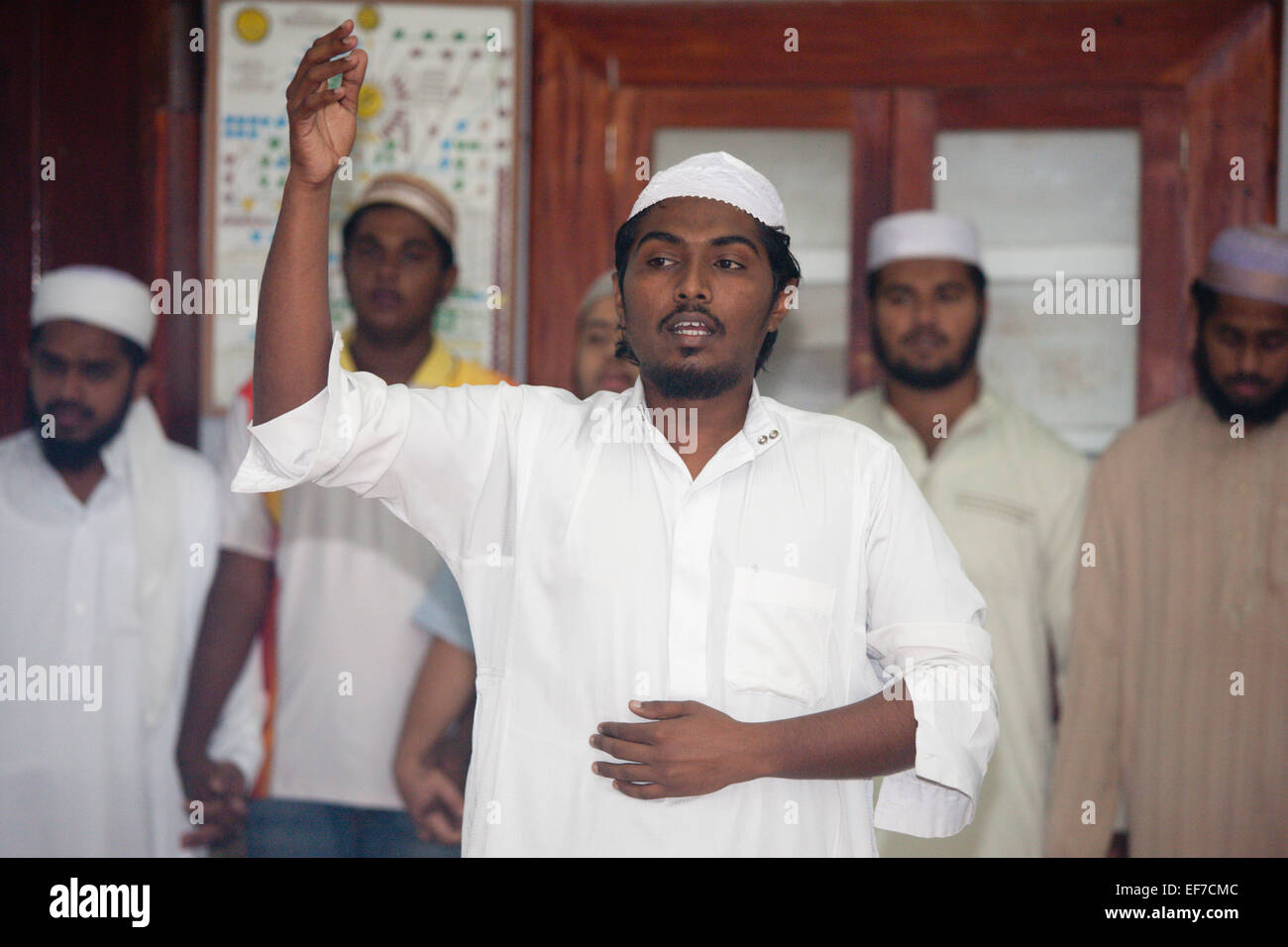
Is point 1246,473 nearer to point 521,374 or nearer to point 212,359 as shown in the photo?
point 521,374

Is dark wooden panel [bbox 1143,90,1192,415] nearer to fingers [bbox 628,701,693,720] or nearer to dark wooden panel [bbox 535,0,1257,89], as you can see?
dark wooden panel [bbox 535,0,1257,89]

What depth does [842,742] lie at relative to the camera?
6.06 ft

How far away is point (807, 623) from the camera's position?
1965mm

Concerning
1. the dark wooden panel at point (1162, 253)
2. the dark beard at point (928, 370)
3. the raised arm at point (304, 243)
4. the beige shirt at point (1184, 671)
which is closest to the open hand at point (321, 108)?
the raised arm at point (304, 243)

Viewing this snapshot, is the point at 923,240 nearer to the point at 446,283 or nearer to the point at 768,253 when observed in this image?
the point at 446,283

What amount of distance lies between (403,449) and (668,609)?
439 millimetres

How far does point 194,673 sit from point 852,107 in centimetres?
250

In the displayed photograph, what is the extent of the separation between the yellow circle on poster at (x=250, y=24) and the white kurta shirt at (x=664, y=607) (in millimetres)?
2596

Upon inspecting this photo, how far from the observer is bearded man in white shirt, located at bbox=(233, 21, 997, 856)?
6.09 feet

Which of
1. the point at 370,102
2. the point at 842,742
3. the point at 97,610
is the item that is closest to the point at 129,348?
the point at 97,610

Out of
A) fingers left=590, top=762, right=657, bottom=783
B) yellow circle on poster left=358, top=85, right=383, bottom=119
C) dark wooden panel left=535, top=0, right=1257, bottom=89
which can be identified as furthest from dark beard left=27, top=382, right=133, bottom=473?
fingers left=590, top=762, right=657, bottom=783

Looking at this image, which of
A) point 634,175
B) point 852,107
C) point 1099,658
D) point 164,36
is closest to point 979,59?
point 852,107

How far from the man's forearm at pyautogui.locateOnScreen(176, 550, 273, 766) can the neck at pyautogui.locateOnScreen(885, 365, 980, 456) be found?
1.76m

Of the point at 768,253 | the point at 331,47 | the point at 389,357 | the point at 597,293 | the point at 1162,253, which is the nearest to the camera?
the point at 331,47
